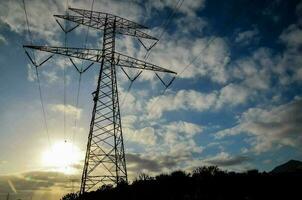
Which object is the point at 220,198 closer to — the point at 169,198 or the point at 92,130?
the point at 169,198

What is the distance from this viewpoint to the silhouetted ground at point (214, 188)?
64.8ft

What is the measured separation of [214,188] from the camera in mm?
22281

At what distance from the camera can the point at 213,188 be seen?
22297 millimetres

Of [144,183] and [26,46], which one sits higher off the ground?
[26,46]

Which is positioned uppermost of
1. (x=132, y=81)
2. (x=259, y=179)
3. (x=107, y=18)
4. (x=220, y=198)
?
(x=107, y=18)

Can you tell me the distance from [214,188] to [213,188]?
7 cm

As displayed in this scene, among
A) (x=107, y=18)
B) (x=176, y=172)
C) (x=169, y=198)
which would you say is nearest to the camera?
(x=169, y=198)

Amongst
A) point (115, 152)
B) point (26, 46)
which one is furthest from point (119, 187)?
point (26, 46)

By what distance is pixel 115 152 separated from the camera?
23719 millimetres

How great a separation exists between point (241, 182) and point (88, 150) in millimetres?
11590

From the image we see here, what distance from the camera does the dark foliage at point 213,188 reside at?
19.8 m

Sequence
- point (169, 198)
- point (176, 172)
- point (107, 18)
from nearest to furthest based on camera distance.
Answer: point (169, 198)
point (107, 18)
point (176, 172)

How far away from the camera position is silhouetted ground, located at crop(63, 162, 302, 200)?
64.8 feet

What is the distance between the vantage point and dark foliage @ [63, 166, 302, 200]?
19.8 meters
